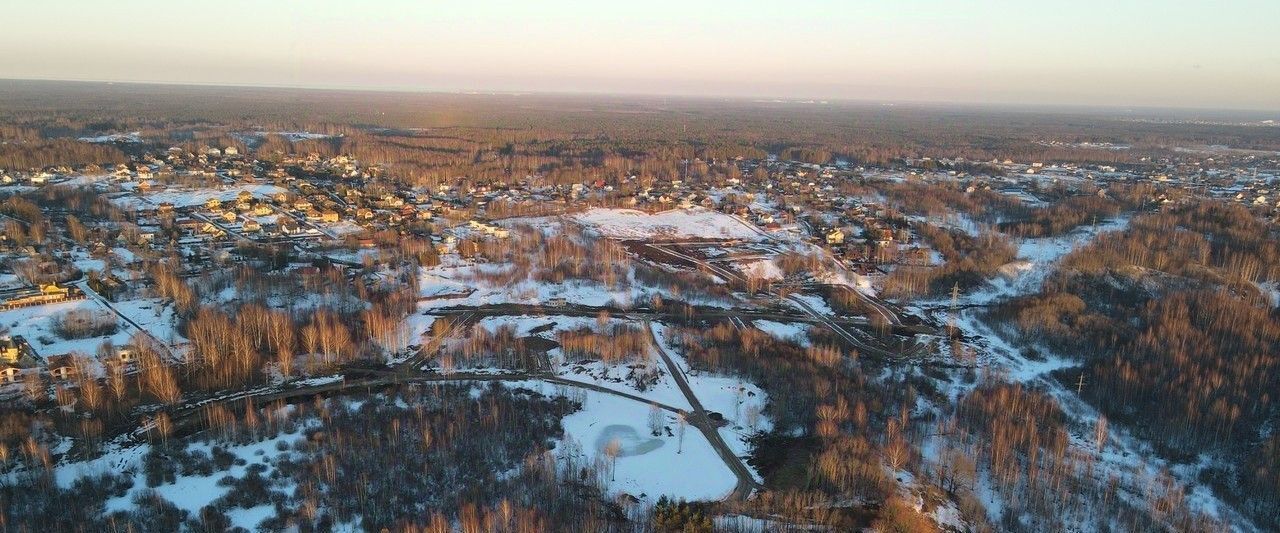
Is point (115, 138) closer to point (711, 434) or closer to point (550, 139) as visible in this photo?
point (550, 139)

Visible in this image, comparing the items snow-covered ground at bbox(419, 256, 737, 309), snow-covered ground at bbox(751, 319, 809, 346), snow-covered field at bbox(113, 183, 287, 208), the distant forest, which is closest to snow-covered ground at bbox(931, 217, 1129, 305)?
snow-covered ground at bbox(751, 319, 809, 346)

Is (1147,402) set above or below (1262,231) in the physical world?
below

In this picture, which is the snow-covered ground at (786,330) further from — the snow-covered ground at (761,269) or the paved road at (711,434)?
the snow-covered ground at (761,269)

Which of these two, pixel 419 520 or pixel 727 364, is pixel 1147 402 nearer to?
pixel 727 364

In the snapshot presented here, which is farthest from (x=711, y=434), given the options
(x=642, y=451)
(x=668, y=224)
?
(x=668, y=224)

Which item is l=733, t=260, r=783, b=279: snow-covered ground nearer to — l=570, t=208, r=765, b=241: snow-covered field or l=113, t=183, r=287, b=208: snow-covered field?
l=570, t=208, r=765, b=241: snow-covered field

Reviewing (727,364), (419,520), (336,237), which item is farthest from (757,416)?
(336,237)

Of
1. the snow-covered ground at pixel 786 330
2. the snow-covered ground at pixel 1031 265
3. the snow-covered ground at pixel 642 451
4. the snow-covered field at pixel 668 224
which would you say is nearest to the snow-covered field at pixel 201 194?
the snow-covered field at pixel 668 224

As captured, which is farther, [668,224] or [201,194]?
[201,194]
